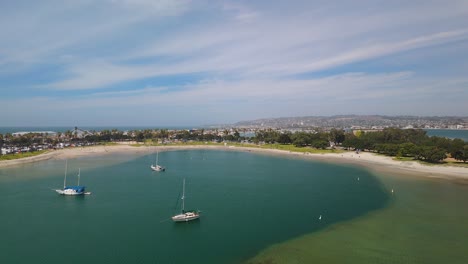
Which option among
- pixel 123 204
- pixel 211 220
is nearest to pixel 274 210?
pixel 211 220

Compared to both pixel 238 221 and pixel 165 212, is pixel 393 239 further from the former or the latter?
pixel 165 212

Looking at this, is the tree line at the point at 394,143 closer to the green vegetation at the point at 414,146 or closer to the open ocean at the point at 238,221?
the green vegetation at the point at 414,146

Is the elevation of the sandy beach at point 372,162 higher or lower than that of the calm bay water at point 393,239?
higher

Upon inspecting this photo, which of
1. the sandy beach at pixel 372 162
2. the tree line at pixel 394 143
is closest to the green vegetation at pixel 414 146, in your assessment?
the tree line at pixel 394 143

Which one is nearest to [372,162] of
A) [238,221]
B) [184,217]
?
[238,221]

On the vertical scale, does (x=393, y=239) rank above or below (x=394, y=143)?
below
